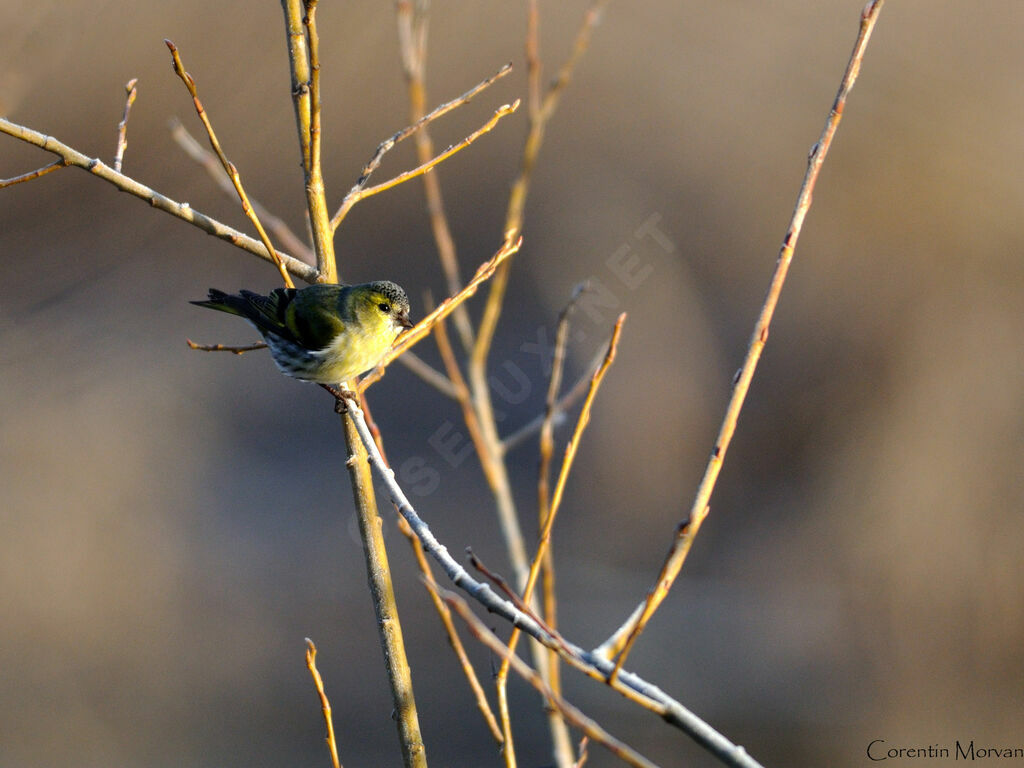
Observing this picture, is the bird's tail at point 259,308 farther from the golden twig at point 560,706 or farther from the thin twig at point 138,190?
the golden twig at point 560,706

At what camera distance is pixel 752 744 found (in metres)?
5.02

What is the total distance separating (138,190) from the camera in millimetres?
1680

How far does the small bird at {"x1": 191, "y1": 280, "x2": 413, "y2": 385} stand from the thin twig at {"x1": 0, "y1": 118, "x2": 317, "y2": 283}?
2.89 ft

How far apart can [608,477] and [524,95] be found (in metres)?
2.91

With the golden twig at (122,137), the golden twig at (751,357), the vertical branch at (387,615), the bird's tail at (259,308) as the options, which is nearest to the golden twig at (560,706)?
the golden twig at (751,357)

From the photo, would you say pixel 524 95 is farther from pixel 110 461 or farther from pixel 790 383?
pixel 110 461

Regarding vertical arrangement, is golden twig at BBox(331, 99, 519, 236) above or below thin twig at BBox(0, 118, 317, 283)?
above

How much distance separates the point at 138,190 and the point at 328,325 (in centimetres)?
113

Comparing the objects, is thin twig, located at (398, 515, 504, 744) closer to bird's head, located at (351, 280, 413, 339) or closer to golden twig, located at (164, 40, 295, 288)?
golden twig, located at (164, 40, 295, 288)

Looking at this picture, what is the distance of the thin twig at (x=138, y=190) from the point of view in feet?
5.14

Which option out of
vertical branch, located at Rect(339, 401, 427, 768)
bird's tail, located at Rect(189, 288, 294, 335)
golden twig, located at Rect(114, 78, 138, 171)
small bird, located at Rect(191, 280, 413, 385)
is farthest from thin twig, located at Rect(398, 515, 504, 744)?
bird's tail, located at Rect(189, 288, 294, 335)

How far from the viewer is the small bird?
8.95 ft

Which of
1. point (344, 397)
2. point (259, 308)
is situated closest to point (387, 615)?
point (344, 397)

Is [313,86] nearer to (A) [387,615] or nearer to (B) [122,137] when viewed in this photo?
(B) [122,137]
